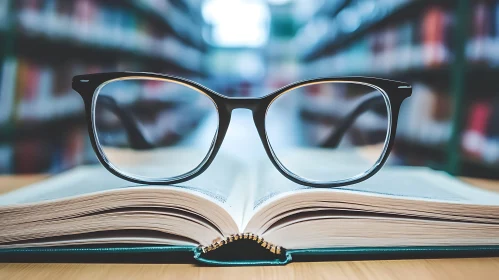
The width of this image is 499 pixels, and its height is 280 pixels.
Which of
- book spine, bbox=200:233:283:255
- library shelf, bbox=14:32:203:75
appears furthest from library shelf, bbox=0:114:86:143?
book spine, bbox=200:233:283:255

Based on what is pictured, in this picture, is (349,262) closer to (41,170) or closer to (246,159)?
(246,159)

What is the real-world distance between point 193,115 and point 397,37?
8.61 feet

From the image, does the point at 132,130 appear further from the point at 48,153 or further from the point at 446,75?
the point at 446,75

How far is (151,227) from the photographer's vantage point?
15.5 inches

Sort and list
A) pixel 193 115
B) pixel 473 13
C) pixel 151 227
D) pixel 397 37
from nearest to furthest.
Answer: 1. pixel 151 227
2. pixel 473 13
3. pixel 397 37
4. pixel 193 115

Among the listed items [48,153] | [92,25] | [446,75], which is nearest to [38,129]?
[48,153]

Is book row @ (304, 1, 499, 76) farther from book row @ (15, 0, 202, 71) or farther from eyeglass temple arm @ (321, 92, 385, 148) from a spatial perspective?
book row @ (15, 0, 202, 71)

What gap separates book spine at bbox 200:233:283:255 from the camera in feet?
1.27

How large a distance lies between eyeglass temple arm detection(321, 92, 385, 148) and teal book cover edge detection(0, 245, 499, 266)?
1.18 feet

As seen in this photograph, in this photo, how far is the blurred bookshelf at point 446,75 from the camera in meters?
1.25

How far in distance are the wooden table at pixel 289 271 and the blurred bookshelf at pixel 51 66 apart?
0.92 meters

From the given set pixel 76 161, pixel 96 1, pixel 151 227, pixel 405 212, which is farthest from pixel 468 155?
pixel 96 1

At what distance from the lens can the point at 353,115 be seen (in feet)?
2.71

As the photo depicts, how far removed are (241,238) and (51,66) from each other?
47.5 inches
